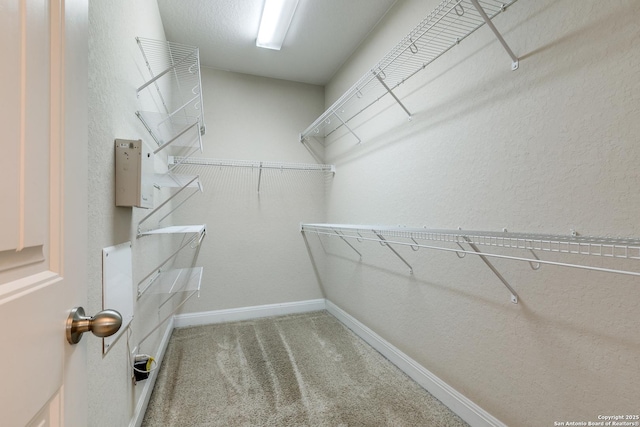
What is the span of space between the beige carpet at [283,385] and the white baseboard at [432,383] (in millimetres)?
37

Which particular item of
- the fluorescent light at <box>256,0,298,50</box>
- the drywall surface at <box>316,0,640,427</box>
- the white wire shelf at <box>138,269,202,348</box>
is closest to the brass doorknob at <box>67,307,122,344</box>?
the white wire shelf at <box>138,269,202,348</box>

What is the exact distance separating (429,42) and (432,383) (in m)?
1.94

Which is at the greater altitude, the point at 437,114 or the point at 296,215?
the point at 437,114

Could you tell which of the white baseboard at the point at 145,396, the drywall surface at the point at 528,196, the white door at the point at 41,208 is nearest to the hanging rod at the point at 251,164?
the drywall surface at the point at 528,196

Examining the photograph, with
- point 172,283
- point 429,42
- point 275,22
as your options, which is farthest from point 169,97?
point 429,42

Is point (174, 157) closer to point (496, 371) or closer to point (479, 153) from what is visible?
point (479, 153)

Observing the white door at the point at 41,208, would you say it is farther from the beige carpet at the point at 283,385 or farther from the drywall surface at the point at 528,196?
the drywall surface at the point at 528,196

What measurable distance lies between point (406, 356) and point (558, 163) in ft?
4.64

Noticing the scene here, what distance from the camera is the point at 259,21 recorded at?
6.82 ft

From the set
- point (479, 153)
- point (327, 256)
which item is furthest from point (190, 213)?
point (479, 153)

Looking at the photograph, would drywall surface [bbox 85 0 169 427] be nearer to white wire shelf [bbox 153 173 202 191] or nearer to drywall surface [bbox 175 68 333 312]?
white wire shelf [bbox 153 173 202 191]

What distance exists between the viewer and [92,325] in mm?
482

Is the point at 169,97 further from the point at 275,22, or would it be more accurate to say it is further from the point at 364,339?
the point at 364,339

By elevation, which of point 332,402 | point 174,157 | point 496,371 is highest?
point 174,157
